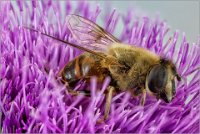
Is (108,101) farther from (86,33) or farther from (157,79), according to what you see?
(86,33)

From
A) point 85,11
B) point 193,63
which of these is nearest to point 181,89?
point 193,63

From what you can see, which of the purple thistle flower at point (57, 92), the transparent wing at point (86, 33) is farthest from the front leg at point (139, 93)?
the transparent wing at point (86, 33)

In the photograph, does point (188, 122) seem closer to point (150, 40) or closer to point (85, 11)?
point (150, 40)

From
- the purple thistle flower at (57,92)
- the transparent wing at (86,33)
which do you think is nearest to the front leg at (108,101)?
the purple thistle flower at (57,92)

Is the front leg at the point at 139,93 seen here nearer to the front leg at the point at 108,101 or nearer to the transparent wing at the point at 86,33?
the front leg at the point at 108,101

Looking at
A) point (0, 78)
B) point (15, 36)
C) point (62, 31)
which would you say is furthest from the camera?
point (62, 31)

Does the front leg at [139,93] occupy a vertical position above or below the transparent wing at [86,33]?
below

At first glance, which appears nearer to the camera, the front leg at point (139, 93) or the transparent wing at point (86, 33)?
the front leg at point (139, 93)
